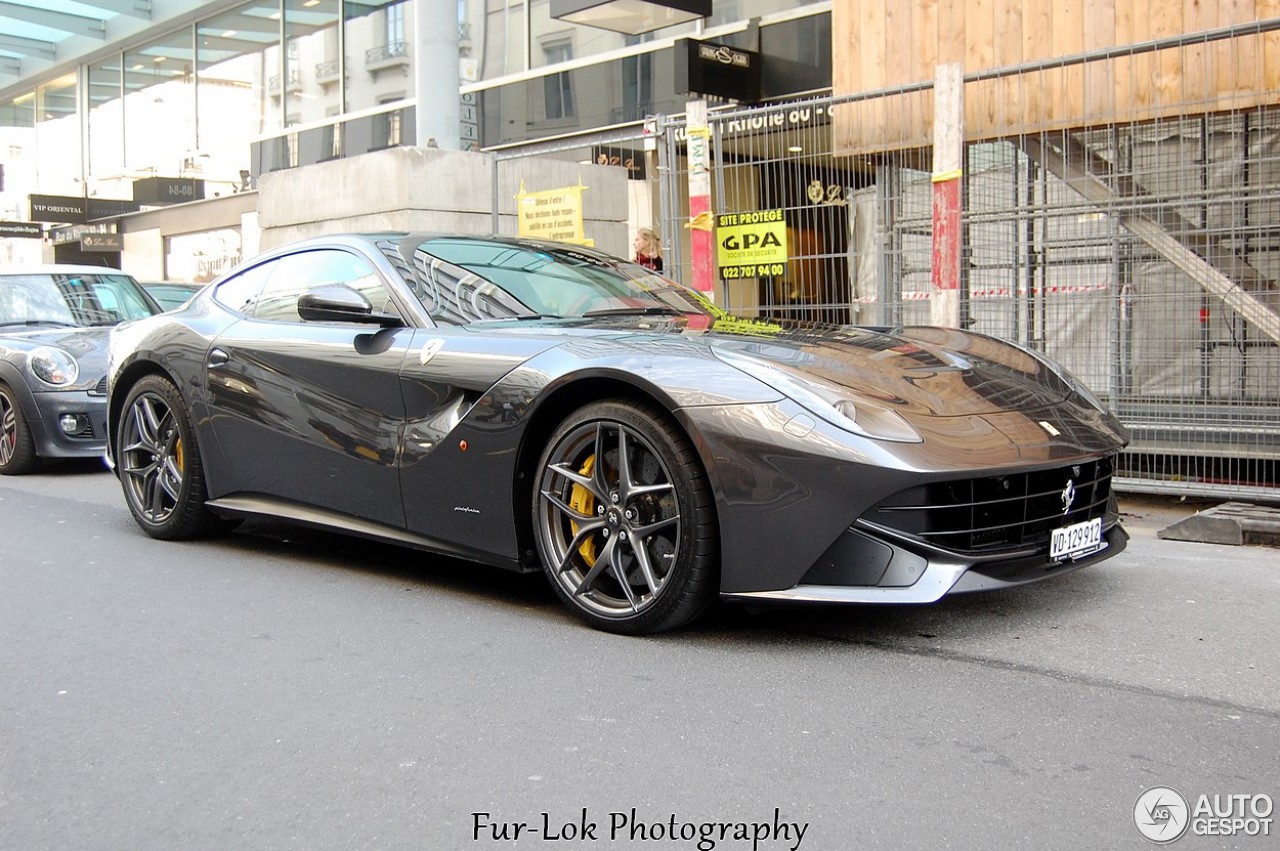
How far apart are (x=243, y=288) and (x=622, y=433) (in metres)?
2.59

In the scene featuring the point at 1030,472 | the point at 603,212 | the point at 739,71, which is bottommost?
the point at 1030,472

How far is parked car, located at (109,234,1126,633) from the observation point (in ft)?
12.1

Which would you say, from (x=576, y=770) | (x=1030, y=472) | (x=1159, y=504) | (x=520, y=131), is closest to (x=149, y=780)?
(x=576, y=770)

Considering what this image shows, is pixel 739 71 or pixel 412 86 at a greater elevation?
pixel 412 86

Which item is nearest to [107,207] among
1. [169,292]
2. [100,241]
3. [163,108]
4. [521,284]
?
[100,241]

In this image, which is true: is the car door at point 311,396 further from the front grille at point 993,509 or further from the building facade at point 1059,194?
the building facade at point 1059,194

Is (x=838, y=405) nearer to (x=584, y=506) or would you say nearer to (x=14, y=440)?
(x=584, y=506)

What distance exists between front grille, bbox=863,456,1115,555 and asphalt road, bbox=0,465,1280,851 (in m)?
0.34

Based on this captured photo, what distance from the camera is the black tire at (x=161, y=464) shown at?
5695 mm

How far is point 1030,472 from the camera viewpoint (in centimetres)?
384

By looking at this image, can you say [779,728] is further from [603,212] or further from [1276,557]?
[603,212]

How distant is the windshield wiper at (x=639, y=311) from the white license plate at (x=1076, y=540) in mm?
1811

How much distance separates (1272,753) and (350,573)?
137 inches

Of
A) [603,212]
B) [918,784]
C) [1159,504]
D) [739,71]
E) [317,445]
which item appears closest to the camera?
[918,784]
